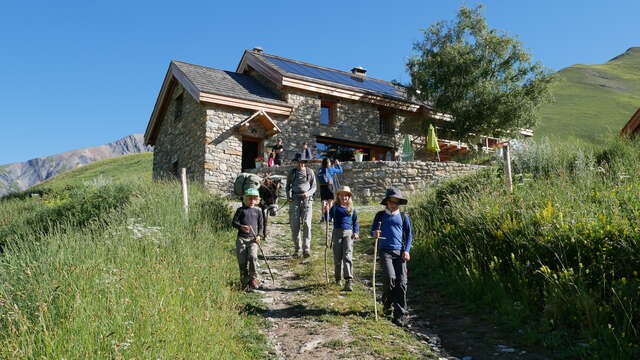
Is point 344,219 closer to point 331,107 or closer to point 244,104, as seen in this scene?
point 244,104

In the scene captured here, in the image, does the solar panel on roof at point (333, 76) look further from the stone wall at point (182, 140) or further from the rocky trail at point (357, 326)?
the rocky trail at point (357, 326)

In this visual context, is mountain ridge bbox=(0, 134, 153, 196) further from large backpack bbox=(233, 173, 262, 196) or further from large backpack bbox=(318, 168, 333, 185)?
large backpack bbox=(233, 173, 262, 196)

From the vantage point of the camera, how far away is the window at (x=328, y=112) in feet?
65.6

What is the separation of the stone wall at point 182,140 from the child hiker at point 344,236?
10.8m

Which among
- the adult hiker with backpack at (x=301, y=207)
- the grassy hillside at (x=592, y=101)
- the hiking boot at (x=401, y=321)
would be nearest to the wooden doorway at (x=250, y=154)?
the adult hiker with backpack at (x=301, y=207)

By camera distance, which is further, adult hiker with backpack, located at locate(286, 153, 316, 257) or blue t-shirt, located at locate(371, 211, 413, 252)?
adult hiker with backpack, located at locate(286, 153, 316, 257)

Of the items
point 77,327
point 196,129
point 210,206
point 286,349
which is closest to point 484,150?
point 196,129

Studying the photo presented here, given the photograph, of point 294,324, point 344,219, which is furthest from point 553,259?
point 294,324

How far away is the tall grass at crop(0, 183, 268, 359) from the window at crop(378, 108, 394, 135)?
15.4 meters

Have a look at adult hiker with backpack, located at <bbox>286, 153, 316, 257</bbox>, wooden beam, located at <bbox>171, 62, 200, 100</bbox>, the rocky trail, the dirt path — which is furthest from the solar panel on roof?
the rocky trail

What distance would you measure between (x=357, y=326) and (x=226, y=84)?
15.0 meters

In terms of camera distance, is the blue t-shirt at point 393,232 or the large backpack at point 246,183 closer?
the blue t-shirt at point 393,232

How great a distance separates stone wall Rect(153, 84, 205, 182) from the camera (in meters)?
17.2

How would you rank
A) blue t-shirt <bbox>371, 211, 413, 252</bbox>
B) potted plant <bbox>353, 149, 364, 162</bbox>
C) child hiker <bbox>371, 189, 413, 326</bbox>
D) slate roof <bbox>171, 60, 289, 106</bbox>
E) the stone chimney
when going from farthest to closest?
the stone chimney < potted plant <bbox>353, 149, 364, 162</bbox> < slate roof <bbox>171, 60, 289, 106</bbox> < blue t-shirt <bbox>371, 211, 413, 252</bbox> < child hiker <bbox>371, 189, 413, 326</bbox>
